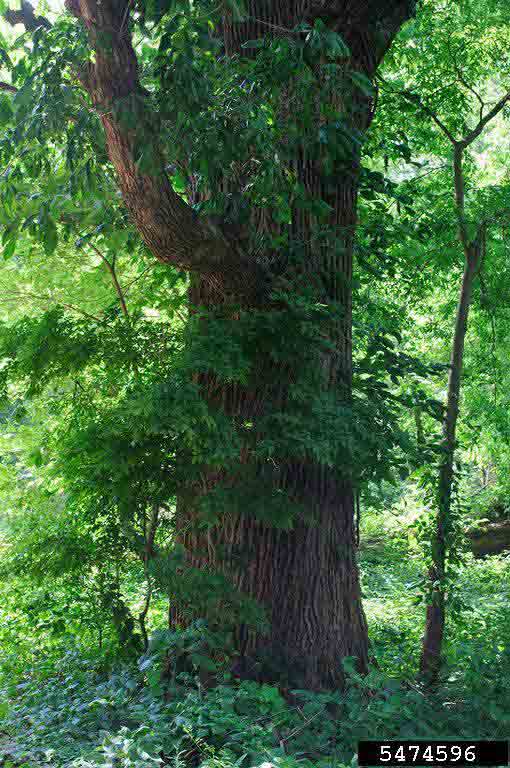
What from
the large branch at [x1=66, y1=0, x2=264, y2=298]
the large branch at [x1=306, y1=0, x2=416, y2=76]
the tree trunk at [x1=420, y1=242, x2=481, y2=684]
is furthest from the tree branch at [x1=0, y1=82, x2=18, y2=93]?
the tree trunk at [x1=420, y1=242, x2=481, y2=684]

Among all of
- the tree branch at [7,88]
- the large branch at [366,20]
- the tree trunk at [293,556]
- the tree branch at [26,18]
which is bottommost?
the tree trunk at [293,556]

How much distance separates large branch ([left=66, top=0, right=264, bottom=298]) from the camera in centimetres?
371

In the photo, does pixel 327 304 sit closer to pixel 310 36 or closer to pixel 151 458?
pixel 151 458

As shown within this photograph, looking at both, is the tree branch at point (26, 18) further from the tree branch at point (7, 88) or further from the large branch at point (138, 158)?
the tree branch at point (7, 88)

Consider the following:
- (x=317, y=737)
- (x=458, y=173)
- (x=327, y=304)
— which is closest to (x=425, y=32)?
(x=458, y=173)

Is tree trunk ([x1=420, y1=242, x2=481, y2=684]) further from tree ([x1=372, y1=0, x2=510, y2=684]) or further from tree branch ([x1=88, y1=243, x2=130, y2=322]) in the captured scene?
tree branch ([x1=88, y1=243, x2=130, y2=322])

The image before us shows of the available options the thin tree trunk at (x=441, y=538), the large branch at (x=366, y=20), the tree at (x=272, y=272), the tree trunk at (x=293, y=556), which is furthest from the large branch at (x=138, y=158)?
the thin tree trunk at (x=441, y=538)

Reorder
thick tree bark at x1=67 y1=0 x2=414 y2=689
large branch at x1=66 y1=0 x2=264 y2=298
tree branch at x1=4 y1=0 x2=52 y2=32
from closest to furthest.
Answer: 1. large branch at x1=66 y1=0 x2=264 y2=298
2. tree branch at x1=4 y1=0 x2=52 y2=32
3. thick tree bark at x1=67 y1=0 x2=414 y2=689

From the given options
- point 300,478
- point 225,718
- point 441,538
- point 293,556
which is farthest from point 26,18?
point 441,538

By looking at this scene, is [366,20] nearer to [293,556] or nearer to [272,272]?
[272,272]

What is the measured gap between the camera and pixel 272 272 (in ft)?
16.0

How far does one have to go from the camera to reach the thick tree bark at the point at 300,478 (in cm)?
470

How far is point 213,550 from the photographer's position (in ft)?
16.0

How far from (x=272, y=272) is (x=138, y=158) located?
1.21 metres
